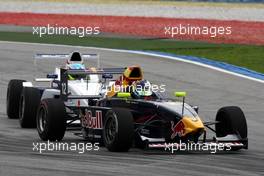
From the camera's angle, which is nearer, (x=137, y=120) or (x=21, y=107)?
(x=137, y=120)

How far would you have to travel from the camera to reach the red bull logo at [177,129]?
1358 centimetres

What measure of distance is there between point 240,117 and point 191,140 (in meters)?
1.05

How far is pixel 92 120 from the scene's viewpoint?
577 inches

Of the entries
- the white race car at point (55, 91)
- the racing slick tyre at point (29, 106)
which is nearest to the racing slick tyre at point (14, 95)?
the white race car at point (55, 91)

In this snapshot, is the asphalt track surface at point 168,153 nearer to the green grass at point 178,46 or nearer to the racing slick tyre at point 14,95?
the racing slick tyre at point 14,95

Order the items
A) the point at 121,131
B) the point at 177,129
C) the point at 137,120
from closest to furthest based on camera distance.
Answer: the point at 121,131 < the point at 177,129 < the point at 137,120

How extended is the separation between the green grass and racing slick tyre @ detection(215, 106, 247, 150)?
12.1 metres

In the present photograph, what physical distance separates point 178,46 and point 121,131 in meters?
19.0

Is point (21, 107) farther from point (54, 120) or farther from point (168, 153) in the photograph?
point (168, 153)

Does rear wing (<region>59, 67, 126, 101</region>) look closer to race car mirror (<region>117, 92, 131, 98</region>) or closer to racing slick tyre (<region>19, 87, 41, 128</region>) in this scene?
racing slick tyre (<region>19, 87, 41, 128</region>)

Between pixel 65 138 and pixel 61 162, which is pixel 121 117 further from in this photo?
pixel 65 138

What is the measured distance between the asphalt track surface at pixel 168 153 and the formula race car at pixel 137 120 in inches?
9.0

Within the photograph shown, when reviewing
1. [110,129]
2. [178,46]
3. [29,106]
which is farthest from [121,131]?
Result: [178,46]

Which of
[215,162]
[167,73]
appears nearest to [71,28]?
[167,73]
